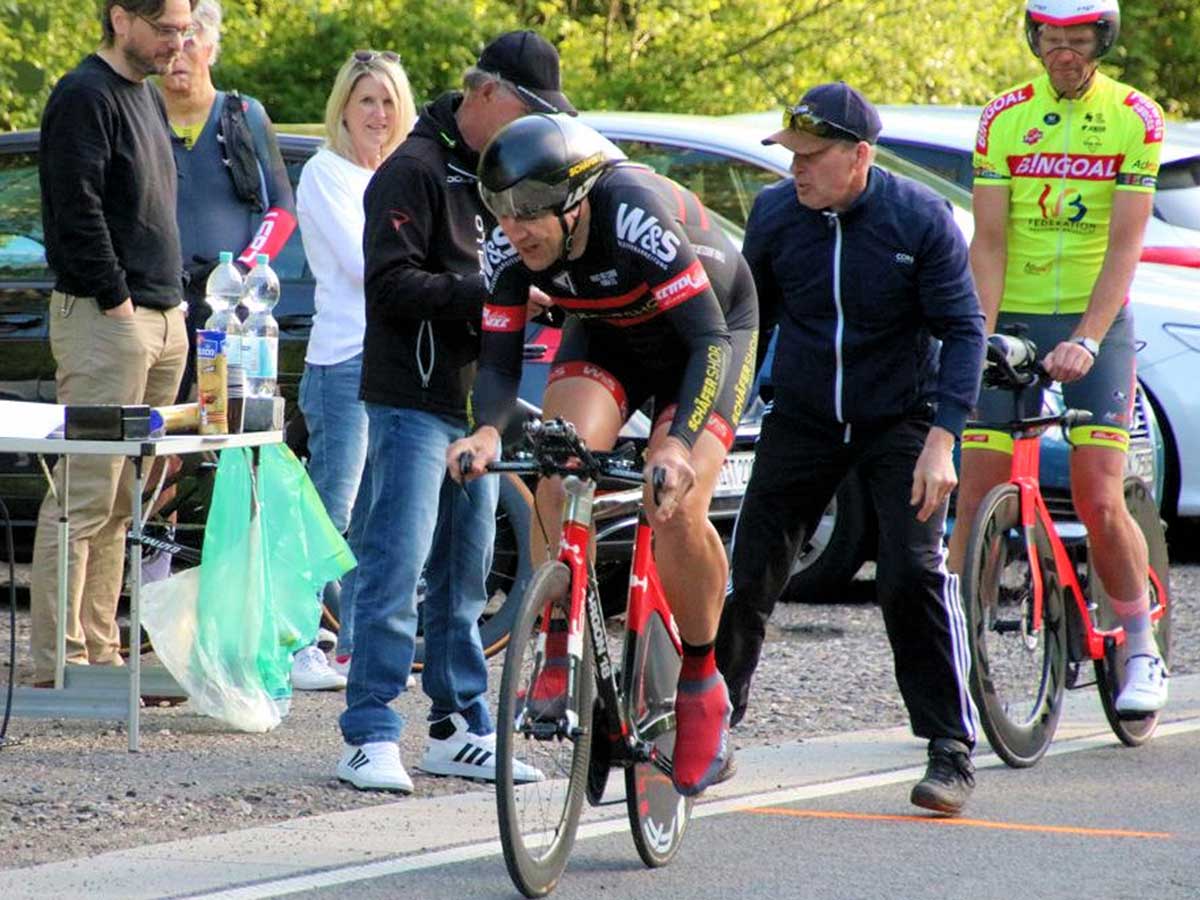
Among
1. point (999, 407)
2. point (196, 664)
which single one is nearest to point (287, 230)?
point (196, 664)

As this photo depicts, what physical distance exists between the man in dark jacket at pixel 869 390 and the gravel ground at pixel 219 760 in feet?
3.12

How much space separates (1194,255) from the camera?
11.3m

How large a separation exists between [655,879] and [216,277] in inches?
106

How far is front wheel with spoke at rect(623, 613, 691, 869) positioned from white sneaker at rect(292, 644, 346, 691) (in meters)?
2.43

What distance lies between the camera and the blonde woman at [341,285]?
7.99 metres

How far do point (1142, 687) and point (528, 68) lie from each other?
2633mm

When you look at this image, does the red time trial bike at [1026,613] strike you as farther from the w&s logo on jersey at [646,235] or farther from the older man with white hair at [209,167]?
the older man with white hair at [209,167]

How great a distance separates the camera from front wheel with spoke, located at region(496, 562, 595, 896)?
5098 millimetres

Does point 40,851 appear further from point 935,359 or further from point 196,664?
point 935,359

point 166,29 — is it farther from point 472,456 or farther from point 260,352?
point 472,456

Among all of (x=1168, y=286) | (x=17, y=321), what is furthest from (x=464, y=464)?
(x=1168, y=286)

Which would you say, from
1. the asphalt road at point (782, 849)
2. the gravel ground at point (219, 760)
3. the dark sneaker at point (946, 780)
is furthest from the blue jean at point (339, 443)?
the dark sneaker at point (946, 780)

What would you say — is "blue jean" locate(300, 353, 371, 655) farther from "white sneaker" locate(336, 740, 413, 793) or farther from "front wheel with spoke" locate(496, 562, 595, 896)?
"front wheel with spoke" locate(496, 562, 595, 896)

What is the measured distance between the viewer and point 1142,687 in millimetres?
7250
